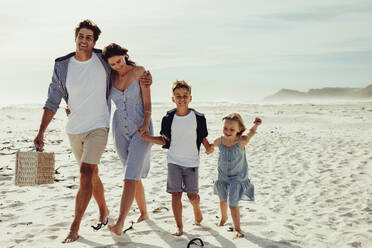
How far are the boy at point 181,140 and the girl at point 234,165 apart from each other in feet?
0.94

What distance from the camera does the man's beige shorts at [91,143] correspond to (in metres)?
4.03

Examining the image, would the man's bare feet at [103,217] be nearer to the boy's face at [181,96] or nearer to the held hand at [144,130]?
the held hand at [144,130]

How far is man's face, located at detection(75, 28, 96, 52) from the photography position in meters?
4.05

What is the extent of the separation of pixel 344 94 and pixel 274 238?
610 feet

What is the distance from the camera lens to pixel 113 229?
3.84 meters

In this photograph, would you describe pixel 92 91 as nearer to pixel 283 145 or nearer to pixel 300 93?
pixel 283 145

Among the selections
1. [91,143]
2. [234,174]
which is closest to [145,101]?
[91,143]

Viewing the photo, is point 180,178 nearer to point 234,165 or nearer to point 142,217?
point 234,165

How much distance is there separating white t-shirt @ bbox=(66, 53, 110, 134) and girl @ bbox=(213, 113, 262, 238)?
1351 mm

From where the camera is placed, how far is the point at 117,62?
4.04 meters

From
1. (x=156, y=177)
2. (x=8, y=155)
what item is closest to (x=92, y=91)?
(x=156, y=177)

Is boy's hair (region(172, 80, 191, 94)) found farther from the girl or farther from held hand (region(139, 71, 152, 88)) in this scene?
the girl

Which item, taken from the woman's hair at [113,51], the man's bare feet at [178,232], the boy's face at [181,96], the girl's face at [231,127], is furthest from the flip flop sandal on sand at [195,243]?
the woman's hair at [113,51]

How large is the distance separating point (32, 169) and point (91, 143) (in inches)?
29.8
